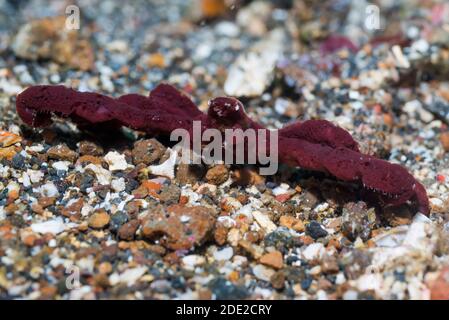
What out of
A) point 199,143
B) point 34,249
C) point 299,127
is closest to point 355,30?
point 299,127

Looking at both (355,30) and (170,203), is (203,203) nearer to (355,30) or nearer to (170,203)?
(170,203)

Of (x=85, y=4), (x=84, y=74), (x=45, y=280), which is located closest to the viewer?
(x=45, y=280)

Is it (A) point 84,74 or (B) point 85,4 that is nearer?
(A) point 84,74

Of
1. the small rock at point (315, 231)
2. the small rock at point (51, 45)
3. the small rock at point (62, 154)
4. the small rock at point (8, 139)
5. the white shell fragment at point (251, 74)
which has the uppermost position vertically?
the small rock at point (51, 45)

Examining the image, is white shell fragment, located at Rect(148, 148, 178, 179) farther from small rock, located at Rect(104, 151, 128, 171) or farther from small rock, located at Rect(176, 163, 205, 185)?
small rock, located at Rect(104, 151, 128, 171)

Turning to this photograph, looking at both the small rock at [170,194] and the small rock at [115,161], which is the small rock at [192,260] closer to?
the small rock at [170,194]

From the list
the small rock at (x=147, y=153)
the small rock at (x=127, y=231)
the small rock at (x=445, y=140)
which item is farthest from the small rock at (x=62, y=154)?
the small rock at (x=445, y=140)
